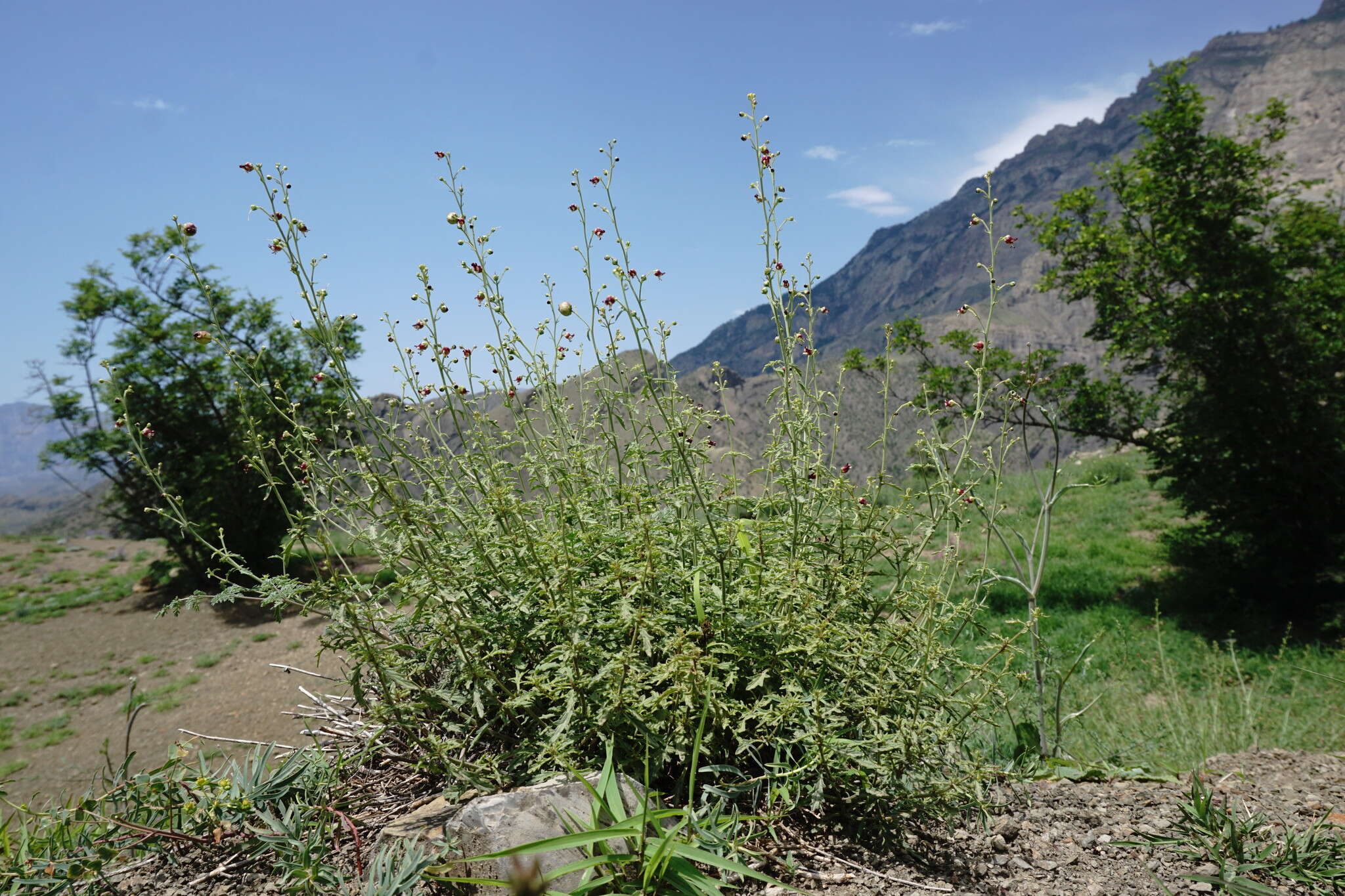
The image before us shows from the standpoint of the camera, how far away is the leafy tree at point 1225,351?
22.2 ft

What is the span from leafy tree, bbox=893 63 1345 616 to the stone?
5852 mm

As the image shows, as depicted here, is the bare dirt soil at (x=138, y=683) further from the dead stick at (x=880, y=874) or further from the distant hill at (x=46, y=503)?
the dead stick at (x=880, y=874)

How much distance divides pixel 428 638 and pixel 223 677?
7582 mm

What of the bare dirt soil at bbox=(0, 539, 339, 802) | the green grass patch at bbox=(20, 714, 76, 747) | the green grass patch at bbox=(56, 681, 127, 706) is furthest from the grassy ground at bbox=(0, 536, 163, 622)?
the green grass patch at bbox=(20, 714, 76, 747)

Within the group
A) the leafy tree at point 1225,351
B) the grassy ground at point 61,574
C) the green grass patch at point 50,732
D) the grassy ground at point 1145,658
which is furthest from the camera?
the grassy ground at point 61,574

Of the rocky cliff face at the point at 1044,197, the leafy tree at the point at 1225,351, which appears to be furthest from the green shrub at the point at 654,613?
the rocky cliff face at the point at 1044,197

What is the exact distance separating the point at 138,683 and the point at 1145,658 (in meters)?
7.79

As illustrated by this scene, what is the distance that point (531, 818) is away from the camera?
1.68 m

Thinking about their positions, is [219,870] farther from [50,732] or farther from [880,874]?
[50,732]

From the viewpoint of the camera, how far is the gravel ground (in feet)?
5.82

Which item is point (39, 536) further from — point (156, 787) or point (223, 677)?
point (156, 787)

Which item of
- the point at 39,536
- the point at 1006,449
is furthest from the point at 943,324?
Result: the point at 39,536

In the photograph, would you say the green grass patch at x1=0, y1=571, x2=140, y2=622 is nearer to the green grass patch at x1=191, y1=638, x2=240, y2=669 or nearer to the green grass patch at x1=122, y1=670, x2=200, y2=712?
the green grass patch at x1=191, y1=638, x2=240, y2=669

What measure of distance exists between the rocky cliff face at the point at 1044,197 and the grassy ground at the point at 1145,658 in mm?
42444
